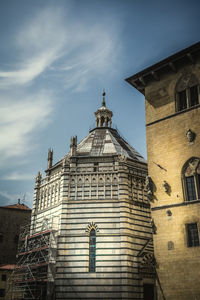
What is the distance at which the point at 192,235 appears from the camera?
16812 millimetres

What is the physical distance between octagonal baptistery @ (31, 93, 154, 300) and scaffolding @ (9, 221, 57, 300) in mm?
345

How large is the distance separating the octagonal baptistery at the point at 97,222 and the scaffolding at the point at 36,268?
0.35 metres

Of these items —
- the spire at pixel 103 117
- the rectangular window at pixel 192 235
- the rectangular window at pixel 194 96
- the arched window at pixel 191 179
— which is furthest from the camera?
the spire at pixel 103 117

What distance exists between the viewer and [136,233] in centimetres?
2680

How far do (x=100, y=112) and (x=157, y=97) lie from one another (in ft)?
60.6

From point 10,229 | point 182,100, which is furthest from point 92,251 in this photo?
point 10,229

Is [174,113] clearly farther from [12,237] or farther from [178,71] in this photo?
[12,237]

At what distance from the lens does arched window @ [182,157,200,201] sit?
17422 millimetres

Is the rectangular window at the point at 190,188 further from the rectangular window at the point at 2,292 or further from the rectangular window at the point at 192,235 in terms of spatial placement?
the rectangular window at the point at 2,292

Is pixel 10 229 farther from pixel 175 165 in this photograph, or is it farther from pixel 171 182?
pixel 175 165

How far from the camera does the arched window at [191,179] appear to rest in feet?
57.2

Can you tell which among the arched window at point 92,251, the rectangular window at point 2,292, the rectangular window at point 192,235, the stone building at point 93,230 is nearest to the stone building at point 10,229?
the rectangular window at point 2,292

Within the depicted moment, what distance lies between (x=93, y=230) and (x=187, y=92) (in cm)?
1375

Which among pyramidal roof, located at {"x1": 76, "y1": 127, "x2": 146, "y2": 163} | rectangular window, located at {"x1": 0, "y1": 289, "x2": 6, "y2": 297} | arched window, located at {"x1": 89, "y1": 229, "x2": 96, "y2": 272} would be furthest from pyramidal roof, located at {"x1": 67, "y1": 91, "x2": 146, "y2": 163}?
rectangular window, located at {"x1": 0, "y1": 289, "x2": 6, "y2": 297}
